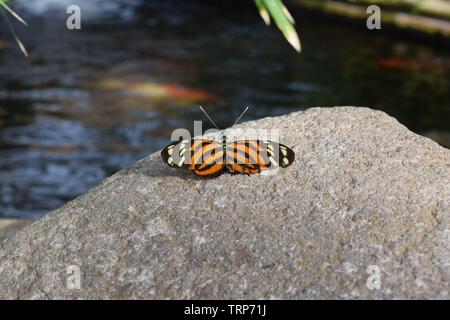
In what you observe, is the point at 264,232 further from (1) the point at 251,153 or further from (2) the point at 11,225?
(2) the point at 11,225

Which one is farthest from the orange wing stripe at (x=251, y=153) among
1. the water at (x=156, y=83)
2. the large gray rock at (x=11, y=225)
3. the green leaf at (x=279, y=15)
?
the water at (x=156, y=83)

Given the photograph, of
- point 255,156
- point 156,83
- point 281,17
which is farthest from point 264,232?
point 156,83

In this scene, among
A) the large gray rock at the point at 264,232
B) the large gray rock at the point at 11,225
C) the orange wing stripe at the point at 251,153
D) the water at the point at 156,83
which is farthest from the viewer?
the water at the point at 156,83

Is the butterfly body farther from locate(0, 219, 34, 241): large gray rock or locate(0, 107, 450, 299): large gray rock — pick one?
locate(0, 219, 34, 241): large gray rock

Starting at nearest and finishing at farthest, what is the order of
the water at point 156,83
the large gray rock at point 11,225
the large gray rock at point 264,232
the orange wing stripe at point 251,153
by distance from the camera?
the large gray rock at point 264,232 → the orange wing stripe at point 251,153 → the large gray rock at point 11,225 → the water at point 156,83

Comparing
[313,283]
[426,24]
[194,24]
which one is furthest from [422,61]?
[313,283]

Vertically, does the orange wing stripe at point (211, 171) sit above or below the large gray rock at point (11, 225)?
above

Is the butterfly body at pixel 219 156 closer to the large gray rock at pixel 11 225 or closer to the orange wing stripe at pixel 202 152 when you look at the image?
the orange wing stripe at pixel 202 152

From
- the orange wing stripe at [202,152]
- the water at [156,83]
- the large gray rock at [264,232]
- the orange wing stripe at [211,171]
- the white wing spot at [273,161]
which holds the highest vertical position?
the water at [156,83]

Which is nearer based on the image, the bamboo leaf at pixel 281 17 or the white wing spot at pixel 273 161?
the bamboo leaf at pixel 281 17
